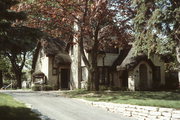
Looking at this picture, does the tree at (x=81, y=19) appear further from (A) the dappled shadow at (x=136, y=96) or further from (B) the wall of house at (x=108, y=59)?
(B) the wall of house at (x=108, y=59)

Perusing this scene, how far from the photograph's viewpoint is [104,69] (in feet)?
112

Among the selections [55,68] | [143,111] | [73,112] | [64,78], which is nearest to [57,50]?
[55,68]

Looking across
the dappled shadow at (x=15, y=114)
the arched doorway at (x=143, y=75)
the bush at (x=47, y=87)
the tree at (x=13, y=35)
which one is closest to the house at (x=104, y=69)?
the arched doorway at (x=143, y=75)

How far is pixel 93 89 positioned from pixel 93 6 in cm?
878

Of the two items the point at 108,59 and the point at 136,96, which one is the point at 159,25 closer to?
the point at 136,96

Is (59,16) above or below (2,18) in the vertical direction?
above

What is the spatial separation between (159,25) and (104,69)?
15580 mm

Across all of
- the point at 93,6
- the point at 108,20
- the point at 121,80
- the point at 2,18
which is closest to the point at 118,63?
the point at 121,80

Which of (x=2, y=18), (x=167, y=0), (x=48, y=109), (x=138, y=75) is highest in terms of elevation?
(x=167, y=0)

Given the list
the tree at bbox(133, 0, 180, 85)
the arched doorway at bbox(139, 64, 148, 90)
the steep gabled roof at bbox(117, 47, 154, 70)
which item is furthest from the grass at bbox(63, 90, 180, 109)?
the arched doorway at bbox(139, 64, 148, 90)

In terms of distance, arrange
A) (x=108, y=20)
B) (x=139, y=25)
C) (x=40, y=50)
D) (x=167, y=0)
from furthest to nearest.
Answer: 1. (x=40, y=50)
2. (x=108, y=20)
3. (x=139, y=25)
4. (x=167, y=0)

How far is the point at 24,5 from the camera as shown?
76.6 ft

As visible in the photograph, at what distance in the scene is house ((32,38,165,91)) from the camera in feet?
104

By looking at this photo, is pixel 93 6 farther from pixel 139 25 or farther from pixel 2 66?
pixel 2 66
